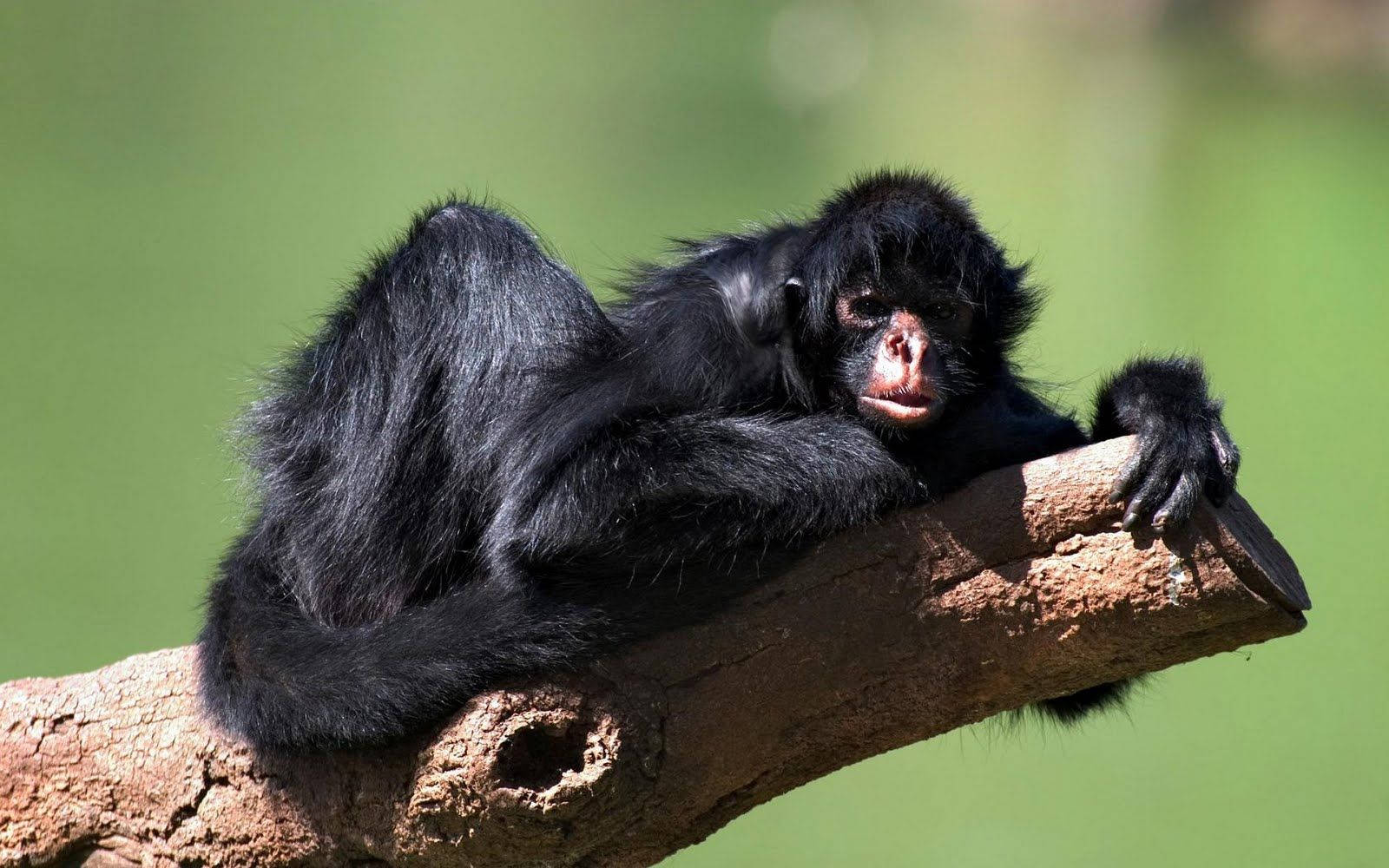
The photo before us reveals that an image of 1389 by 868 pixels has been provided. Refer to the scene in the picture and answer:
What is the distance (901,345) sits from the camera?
2.55 metres

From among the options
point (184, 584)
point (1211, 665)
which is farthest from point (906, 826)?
point (184, 584)

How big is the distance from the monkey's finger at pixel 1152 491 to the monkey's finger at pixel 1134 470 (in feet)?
0.05

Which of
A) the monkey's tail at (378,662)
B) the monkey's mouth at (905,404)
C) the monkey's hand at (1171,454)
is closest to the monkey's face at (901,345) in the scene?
the monkey's mouth at (905,404)

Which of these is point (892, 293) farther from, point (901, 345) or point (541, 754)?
point (541, 754)

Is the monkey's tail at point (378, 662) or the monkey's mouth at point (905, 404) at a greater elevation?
the monkey's mouth at point (905, 404)

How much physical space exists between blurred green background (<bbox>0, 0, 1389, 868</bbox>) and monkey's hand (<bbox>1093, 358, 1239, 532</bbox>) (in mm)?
1806

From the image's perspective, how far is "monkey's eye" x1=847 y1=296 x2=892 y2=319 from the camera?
2643 millimetres

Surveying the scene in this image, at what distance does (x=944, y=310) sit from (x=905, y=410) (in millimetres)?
295

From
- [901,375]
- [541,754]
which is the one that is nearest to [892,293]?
[901,375]

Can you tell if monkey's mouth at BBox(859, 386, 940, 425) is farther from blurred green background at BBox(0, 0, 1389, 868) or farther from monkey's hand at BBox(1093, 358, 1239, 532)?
blurred green background at BBox(0, 0, 1389, 868)

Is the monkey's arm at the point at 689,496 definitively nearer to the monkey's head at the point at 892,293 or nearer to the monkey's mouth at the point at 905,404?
the monkey's mouth at the point at 905,404

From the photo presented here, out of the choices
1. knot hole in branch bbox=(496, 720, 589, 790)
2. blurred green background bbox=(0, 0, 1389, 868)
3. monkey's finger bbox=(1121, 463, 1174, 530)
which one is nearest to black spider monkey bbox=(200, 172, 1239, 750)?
monkey's finger bbox=(1121, 463, 1174, 530)

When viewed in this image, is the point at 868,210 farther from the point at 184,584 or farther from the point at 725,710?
the point at 184,584

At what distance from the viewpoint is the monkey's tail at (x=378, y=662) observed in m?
2.38
